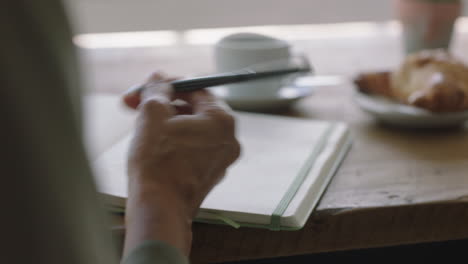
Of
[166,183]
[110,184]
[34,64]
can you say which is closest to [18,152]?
[34,64]

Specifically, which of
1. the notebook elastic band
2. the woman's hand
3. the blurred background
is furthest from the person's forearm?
the blurred background

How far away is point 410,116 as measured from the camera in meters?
0.83

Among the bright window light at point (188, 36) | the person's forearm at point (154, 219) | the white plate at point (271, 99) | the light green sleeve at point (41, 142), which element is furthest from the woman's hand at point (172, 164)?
the bright window light at point (188, 36)

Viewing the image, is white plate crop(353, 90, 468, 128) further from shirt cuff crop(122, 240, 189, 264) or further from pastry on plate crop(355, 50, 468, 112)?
shirt cuff crop(122, 240, 189, 264)

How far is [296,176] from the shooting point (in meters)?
0.66

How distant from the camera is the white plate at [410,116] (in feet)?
2.69

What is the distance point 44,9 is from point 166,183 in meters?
0.25

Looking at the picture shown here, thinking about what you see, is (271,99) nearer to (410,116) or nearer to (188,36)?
(410,116)

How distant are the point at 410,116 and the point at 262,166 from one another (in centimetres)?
26

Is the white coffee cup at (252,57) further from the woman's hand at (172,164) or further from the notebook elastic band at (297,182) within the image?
the woman's hand at (172,164)

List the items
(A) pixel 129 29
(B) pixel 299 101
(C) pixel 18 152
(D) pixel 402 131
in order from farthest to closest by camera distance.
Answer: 1. (A) pixel 129 29
2. (B) pixel 299 101
3. (D) pixel 402 131
4. (C) pixel 18 152

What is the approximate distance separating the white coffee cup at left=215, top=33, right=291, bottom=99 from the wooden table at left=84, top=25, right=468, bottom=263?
0.06m

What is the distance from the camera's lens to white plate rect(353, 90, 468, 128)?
821 mm

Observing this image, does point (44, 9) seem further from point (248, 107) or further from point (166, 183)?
point (248, 107)
